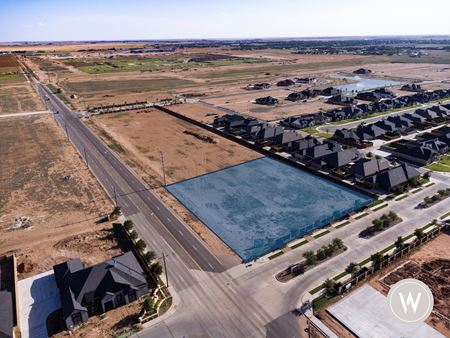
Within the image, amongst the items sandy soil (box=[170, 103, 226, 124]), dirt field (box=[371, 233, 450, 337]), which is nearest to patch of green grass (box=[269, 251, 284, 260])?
dirt field (box=[371, 233, 450, 337])

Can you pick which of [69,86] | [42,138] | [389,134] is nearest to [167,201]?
[42,138]

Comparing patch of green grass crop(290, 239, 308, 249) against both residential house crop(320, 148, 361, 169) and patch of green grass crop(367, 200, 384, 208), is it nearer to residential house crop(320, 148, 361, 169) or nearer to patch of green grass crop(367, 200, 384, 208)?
patch of green grass crop(367, 200, 384, 208)

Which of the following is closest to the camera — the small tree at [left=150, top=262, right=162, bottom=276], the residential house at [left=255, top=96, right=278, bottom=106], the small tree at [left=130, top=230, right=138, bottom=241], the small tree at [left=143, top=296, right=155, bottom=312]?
the small tree at [left=143, top=296, right=155, bottom=312]

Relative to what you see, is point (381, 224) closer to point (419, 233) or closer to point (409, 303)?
point (419, 233)

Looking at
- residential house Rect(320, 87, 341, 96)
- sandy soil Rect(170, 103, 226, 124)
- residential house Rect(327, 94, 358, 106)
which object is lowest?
sandy soil Rect(170, 103, 226, 124)

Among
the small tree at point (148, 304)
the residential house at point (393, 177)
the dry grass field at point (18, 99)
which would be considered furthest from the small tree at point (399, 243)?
the dry grass field at point (18, 99)

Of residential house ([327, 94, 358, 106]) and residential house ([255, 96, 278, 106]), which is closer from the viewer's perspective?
residential house ([327, 94, 358, 106])

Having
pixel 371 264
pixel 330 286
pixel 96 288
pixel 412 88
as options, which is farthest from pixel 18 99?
pixel 412 88
